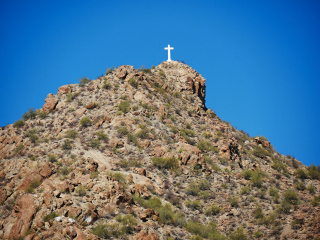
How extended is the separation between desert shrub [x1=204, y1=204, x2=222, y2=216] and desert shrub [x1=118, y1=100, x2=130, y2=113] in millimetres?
13446

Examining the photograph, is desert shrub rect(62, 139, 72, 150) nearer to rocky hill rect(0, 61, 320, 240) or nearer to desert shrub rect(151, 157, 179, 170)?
rocky hill rect(0, 61, 320, 240)

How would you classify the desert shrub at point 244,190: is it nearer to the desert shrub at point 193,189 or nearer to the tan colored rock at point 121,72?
the desert shrub at point 193,189

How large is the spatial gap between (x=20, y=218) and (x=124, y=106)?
17.8 meters

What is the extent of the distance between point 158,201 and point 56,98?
19.1m

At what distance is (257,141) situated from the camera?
42.3m

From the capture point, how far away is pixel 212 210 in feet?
93.8

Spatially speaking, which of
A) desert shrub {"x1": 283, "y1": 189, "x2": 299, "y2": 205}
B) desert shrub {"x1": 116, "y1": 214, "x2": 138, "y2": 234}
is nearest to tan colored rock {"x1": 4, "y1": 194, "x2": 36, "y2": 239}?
desert shrub {"x1": 116, "y1": 214, "x2": 138, "y2": 234}

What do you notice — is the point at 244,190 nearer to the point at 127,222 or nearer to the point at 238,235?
the point at 238,235

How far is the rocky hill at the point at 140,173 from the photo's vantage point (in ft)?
74.8

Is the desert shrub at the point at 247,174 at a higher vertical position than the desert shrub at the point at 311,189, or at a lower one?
lower

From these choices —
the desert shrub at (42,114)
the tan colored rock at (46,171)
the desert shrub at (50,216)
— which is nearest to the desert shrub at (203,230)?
the desert shrub at (50,216)

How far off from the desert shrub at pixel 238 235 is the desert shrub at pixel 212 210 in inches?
86.2

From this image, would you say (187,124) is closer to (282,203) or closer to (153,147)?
(153,147)

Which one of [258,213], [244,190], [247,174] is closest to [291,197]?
[258,213]
